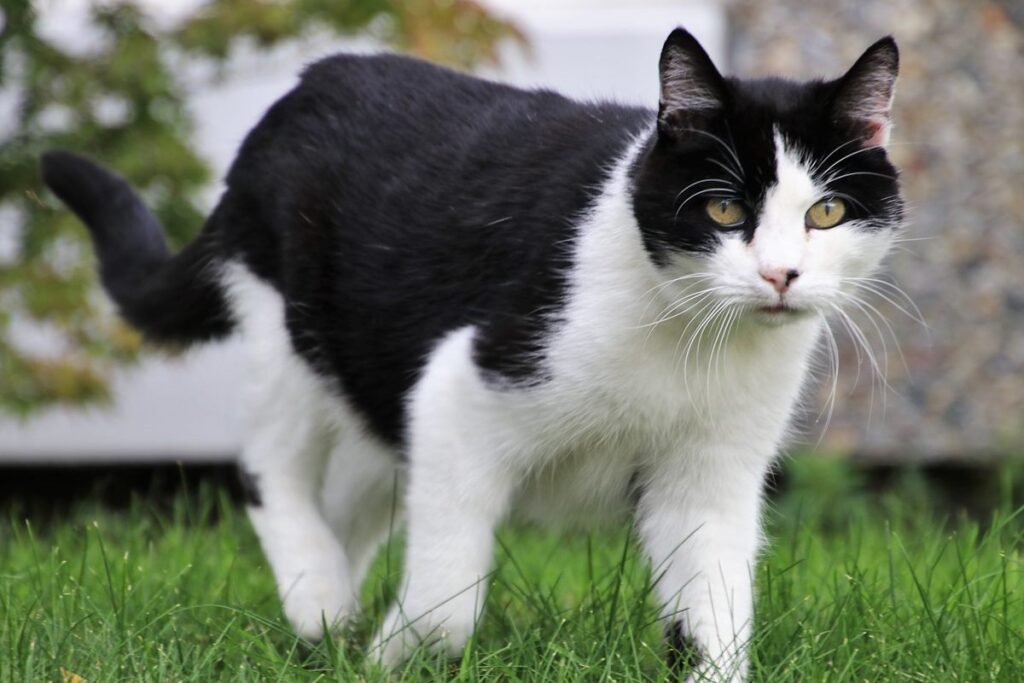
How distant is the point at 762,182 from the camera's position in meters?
2.24

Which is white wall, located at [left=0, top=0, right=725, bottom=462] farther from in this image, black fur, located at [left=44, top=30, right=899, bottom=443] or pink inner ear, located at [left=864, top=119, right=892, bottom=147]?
pink inner ear, located at [left=864, top=119, right=892, bottom=147]

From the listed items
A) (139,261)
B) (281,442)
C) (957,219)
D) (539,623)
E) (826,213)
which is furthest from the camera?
(957,219)

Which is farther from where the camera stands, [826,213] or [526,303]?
[526,303]

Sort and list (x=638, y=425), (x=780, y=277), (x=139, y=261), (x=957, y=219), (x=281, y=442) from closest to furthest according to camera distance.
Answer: (x=780, y=277)
(x=638, y=425)
(x=281, y=442)
(x=139, y=261)
(x=957, y=219)

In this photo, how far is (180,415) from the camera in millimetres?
5754

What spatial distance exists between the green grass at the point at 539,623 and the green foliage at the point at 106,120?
1339mm

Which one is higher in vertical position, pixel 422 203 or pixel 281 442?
pixel 422 203

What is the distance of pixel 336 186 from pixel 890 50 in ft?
3.91

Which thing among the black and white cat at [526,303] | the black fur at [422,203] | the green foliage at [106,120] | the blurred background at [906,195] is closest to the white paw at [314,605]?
the black and white cat at [526,303]

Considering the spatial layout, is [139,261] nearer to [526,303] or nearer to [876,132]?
[526,303]

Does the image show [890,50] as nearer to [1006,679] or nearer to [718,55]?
[1006,679]

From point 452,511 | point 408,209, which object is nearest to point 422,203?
point 408,209

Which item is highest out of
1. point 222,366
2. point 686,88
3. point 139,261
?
point 686,88

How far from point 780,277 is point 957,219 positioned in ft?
12.3
